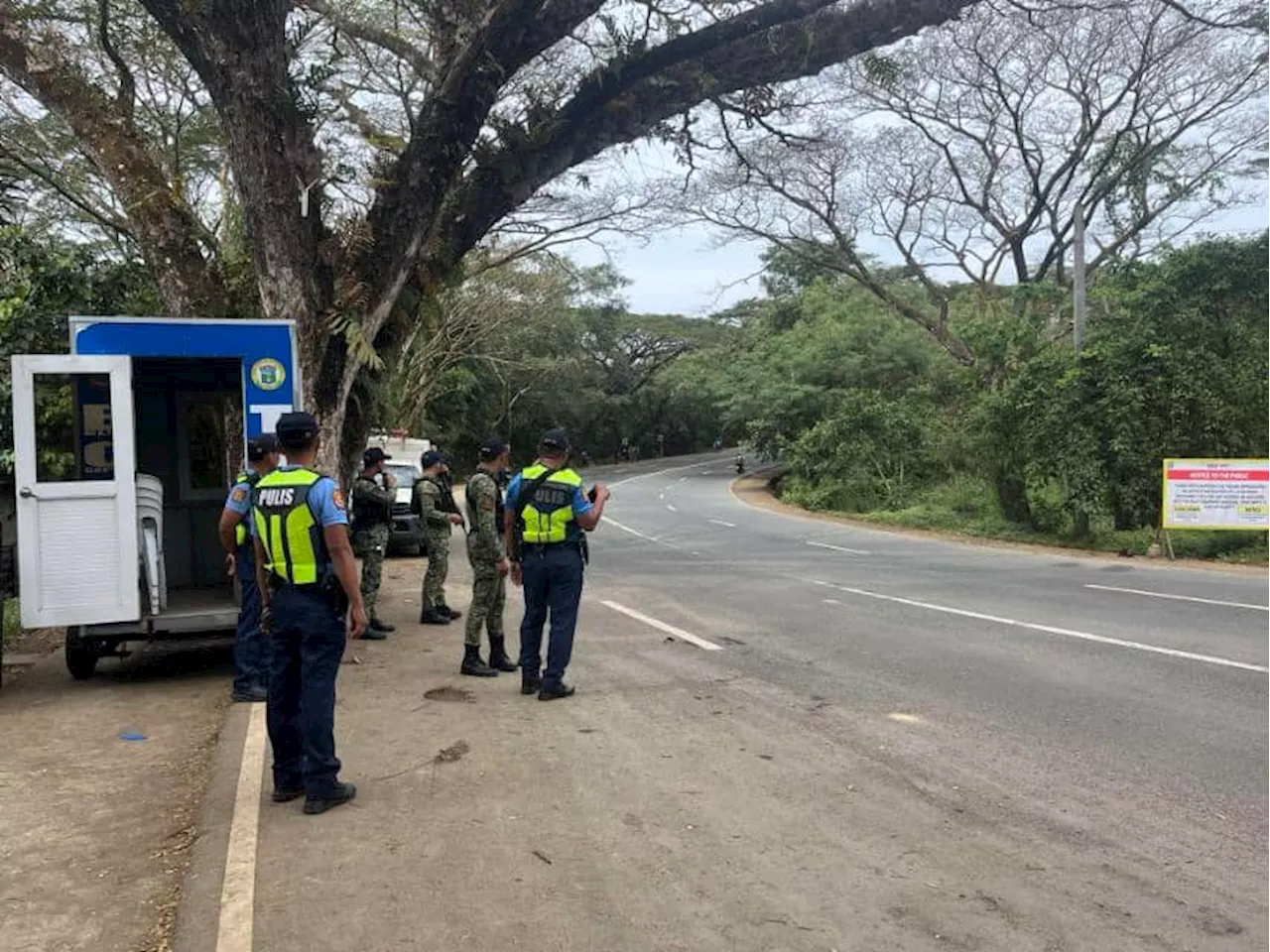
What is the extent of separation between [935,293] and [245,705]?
103 ft

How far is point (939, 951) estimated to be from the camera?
343 cm

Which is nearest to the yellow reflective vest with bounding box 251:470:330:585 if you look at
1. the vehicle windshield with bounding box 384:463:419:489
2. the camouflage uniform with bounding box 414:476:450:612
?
the camouflage uniform with bounding box 414:476:450:612

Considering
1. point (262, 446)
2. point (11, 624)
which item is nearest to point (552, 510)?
point (262, 446)

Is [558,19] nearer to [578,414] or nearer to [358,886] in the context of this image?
[358,886]

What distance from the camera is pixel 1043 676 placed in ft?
24.9

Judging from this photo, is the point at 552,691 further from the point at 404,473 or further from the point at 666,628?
the point at 404,473

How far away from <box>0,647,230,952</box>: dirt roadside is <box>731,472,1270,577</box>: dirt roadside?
14.5 meters

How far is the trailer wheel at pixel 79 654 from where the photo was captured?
25.9ft

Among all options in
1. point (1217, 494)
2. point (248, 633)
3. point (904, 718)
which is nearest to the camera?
point (904, 718)

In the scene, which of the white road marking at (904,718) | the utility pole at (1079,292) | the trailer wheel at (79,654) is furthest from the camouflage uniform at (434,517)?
the utility pole at (1079,292)

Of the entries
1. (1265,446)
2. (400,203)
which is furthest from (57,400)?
(1265,446)

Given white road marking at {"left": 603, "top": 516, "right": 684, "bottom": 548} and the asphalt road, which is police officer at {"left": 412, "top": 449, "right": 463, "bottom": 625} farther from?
white road marking at {"left": 603, "top": 516, "right": 684, "bottom": 548}

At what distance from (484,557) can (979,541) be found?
16622 millimetres

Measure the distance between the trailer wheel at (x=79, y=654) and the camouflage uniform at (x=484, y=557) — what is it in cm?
289
